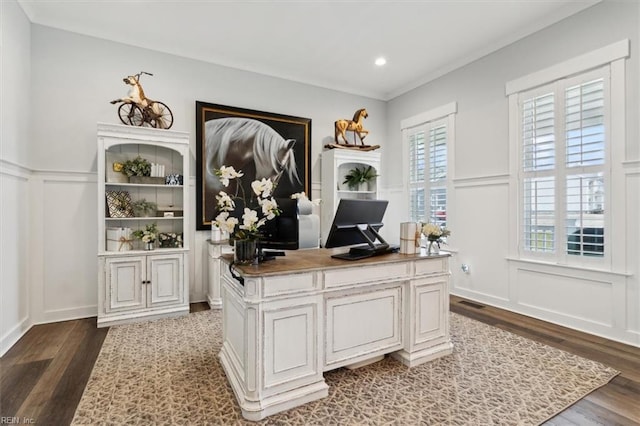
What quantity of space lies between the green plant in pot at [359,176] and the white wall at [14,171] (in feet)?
13.1

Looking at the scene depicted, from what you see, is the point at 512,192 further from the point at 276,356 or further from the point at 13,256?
the point at 13,256

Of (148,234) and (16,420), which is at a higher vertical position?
(148,234)

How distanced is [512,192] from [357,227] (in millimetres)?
2412

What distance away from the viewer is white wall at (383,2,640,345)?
2939 millimetres

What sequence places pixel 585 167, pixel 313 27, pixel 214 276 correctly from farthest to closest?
pixel 214 276 → pixel 313 27 → pixel 585 167

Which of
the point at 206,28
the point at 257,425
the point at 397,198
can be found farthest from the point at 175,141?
the point at 397,198

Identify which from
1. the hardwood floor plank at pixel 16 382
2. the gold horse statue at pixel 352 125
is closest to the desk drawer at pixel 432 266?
the hardwood floor plank at pixel 16 382

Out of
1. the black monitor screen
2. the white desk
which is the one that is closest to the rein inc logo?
the white desk

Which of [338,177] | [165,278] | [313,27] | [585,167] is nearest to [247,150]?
[338,177]

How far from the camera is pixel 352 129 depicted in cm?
521

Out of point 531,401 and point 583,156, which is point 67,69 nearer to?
point 531,401

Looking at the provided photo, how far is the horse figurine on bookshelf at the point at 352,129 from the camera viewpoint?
5113 millimetres

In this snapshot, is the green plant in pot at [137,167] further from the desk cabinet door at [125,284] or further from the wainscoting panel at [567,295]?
the wainscoting panel at [567,295]

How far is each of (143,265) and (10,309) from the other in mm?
1125
